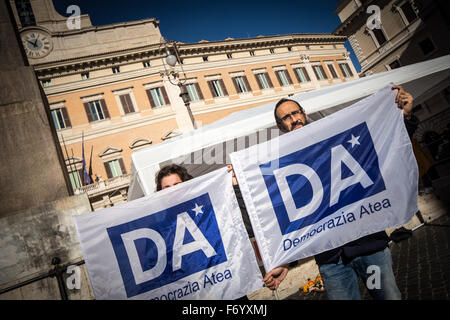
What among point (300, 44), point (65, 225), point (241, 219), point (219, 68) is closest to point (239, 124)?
point (241, 219)

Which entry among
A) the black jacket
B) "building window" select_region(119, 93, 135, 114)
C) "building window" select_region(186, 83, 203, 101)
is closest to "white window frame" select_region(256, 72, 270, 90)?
"building window" select_region(186, 83, 203, 101)

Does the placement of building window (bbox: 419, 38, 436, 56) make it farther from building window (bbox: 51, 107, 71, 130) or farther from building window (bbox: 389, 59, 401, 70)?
building window (bbox: 51, 107, 71, 130)

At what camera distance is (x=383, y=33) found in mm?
24219

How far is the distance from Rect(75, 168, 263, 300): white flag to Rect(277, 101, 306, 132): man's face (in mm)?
847

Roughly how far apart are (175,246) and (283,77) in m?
26.5

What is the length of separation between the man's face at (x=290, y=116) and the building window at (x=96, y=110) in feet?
66.4

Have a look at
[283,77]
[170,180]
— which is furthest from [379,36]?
[170,180]

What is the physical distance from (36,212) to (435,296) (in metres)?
5.31

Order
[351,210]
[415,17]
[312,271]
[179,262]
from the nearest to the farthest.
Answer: [351,210] → [179,262] → [312,271] → [415,17]

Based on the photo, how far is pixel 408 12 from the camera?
2184 centimetres

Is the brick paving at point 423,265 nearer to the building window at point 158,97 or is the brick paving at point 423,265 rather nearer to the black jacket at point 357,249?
the black jacket at point 357,249

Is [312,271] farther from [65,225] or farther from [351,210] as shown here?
[65,225]

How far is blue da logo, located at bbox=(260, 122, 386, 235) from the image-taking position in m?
2.39

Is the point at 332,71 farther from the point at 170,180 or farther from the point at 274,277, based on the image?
the point at 274,277
